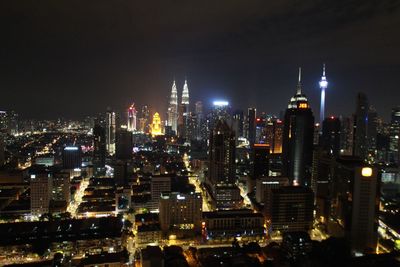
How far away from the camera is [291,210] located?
13391mm

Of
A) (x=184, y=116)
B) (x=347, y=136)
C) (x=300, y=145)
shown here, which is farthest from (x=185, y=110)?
(x=300, y=145)

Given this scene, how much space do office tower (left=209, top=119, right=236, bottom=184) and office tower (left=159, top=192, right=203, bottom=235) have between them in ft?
21.7

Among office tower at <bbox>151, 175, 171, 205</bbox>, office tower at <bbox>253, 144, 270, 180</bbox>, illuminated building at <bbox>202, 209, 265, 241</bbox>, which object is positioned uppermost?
office tower at <bbox>253, 144, 270, 180</bbox>

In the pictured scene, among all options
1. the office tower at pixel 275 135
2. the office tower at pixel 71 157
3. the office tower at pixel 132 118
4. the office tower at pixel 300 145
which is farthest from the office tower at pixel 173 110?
the office tower at pixel 300 145

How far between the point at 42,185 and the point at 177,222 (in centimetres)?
695

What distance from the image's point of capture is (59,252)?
10.8 meters

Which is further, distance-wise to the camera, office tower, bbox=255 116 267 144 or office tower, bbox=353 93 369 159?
office tower, bbox=255 116 267 144

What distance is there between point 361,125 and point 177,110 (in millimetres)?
25254

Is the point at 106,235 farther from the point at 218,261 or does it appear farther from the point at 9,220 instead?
the point at 9,220

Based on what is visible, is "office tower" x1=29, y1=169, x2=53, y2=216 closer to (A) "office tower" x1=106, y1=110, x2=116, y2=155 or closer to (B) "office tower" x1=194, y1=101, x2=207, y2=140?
(A) "office tower" x1=106, y1=110, x2=116, y2=155

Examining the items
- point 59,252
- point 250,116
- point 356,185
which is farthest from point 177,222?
point 250,116

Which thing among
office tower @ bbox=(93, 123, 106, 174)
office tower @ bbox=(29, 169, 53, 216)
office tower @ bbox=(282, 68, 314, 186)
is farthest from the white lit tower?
office tower @ bbox=(29, 169, 53, 216)

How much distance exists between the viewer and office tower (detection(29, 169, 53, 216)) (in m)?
15.2

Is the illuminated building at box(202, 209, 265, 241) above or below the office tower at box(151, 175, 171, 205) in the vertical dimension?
below
